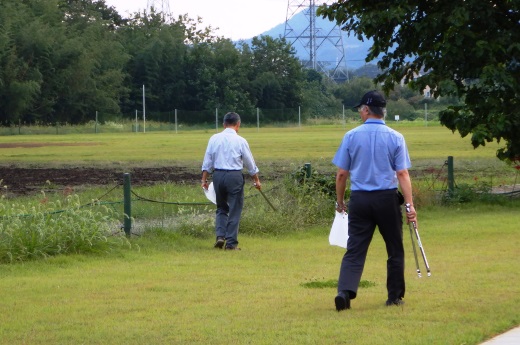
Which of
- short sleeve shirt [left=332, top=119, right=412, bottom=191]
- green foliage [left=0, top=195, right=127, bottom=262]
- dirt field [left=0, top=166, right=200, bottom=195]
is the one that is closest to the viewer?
short sleeve shirt [left=332, top=119, right=412, bottom=191]

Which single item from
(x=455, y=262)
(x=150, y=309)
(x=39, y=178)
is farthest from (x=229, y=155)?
(x=39, y=178)

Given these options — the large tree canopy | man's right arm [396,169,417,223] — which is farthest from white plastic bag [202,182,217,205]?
the large tree canopy

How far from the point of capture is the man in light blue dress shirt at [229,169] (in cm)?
1404

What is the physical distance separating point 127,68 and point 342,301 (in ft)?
303

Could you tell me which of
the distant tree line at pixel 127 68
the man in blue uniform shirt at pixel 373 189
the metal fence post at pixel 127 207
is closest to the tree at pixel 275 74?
the distant tree line at pixel 127 68

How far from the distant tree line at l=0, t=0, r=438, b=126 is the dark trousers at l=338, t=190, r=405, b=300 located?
72.8 m

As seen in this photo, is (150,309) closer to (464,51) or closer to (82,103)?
(464,51)

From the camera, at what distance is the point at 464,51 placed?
19.9m

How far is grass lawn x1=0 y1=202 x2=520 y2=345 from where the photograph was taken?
7723 millimetres

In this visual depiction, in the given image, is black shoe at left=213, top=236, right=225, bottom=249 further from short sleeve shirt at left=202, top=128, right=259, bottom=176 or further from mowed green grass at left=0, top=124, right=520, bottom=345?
short sleeve shirt at left=202, top=128, right=259, bottom=176

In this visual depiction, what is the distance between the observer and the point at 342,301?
8.69 meters

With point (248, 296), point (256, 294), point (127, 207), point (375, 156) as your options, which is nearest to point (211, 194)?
point (127, 207)

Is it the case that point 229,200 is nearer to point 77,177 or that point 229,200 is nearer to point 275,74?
point 77,177

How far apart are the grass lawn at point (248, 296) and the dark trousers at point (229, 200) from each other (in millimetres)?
345
